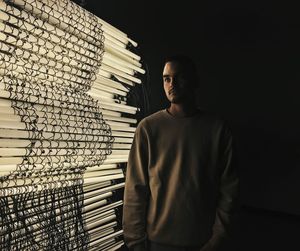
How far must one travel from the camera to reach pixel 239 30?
1940 millimetres

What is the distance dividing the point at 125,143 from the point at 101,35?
0.49m

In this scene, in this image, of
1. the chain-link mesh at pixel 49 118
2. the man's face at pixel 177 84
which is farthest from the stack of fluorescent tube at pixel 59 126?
the man's face at pixel 177 84

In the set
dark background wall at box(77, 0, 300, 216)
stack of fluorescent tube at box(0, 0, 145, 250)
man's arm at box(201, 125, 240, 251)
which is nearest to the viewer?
stack of fluorescent tube at box(0, 0, 145, 250)

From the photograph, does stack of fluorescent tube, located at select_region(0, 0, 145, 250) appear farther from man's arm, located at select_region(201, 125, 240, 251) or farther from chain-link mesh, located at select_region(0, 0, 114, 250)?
man's arm, located at select_region(201, 125, 240, 251)

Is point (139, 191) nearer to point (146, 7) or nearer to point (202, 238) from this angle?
point (202, 238)

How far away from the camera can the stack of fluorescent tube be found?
829 millimetres

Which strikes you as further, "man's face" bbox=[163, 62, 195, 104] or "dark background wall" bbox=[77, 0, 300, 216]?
"dark background wall" bbox=[77, 0, 300, 216]

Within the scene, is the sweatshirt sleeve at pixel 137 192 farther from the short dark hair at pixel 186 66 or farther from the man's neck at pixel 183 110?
the short dark hair at pixel 186 66

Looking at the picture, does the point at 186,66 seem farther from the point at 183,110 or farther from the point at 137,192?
the point at 137,192

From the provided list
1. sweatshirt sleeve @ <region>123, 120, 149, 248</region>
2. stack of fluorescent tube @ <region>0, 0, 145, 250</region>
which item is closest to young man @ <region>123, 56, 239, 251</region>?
sweatshirt sleeve @ <region>123, 120, 149, 248</region>

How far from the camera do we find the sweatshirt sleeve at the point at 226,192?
120 cm

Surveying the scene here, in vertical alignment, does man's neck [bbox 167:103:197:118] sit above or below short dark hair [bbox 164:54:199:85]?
below

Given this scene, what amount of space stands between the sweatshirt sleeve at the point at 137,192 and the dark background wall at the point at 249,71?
0.64m

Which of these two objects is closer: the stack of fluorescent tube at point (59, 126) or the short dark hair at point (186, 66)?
the stack of fluorescent tube at point (59, 126)
